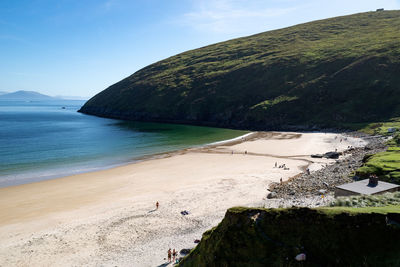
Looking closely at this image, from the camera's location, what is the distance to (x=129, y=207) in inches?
1193

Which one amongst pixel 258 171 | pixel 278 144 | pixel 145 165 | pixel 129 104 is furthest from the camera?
pixel 129 104

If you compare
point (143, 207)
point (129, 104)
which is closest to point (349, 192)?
point (143, 207)

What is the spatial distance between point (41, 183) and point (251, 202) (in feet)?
104

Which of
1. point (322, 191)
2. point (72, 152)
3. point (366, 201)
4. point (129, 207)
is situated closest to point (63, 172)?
point (72, 152)

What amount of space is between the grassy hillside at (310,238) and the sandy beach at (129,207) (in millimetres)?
10575

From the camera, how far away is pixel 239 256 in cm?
1119

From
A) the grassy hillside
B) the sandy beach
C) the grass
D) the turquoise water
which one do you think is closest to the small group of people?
the sandy beach

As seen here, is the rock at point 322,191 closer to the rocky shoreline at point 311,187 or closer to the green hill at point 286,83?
the rocky shoreline at point 311,187

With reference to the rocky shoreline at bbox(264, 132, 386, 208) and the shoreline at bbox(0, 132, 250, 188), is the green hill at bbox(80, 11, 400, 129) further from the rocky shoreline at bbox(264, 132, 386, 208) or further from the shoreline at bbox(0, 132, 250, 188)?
the shoreline at bbox(0, 132, 250, 188)

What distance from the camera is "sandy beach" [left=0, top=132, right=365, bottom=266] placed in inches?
856

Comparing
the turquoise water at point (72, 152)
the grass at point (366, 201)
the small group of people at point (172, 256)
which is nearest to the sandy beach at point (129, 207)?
the small group of people at point (172, 256)

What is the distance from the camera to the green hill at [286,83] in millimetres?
95062

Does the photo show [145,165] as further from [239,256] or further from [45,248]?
[239,256]

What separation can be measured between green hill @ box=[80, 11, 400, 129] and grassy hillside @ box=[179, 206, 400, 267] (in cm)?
8656
